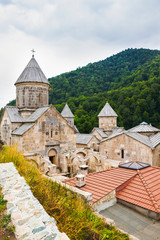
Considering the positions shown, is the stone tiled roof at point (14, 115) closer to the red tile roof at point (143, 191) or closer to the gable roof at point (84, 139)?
the red tile roof at point (143, 191)

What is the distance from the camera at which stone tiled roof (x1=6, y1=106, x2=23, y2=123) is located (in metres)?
13.0

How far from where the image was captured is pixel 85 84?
7356cm

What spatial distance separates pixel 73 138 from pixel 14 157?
851cm

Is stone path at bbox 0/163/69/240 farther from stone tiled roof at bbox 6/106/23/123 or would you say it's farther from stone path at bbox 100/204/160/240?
stone tiled roof at bbox 6/106/23/123

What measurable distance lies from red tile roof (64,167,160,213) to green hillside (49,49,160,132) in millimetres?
11413

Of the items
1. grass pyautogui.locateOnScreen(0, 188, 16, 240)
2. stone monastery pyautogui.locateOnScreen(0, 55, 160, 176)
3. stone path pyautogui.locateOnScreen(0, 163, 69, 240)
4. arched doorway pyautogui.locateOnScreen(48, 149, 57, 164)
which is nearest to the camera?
stone path pyautogui.locateOnScreen(0, 163, 69, 240)

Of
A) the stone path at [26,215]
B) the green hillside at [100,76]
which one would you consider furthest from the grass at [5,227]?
the green hillside at [100,76]

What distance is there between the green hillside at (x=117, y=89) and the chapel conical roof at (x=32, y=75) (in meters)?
2.44

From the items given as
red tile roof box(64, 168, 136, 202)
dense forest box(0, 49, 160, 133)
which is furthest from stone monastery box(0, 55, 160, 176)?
red tile roof box(64, 168, 136, 202)

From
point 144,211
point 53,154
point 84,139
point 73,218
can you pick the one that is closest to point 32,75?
point 53,154

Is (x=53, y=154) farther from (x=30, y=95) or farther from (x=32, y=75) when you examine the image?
(x=32, y=75)

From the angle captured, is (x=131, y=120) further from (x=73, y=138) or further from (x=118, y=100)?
(x=73, y=138)

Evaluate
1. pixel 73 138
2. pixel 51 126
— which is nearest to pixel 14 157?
pixel 51 126

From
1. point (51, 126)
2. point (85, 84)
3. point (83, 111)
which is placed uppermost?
point (85, 84)
